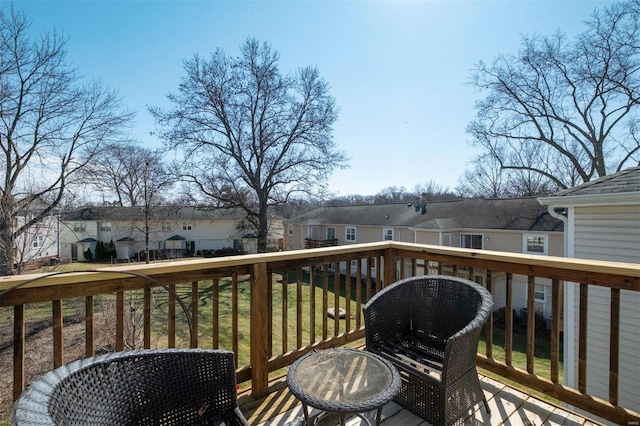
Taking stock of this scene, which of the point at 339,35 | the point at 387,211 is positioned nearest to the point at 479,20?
the point at 339,35

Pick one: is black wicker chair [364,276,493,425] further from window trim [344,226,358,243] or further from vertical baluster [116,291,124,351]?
window trim [344,226,358,243]

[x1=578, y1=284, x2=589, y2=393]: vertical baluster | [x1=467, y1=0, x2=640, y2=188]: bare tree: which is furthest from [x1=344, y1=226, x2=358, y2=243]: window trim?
[x1=578, y1=284, x2=589, y2=393]: vertical baluster

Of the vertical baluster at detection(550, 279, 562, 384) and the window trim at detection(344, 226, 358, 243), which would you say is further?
the window trim at detection(344, 226, 358, 243)

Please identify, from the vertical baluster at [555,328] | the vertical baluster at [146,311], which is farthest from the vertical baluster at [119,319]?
the vertical baluster at [555,328]

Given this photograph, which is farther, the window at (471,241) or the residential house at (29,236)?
the window at (471,241)

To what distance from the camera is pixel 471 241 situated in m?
14.5

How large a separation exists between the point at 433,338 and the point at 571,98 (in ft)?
58.4

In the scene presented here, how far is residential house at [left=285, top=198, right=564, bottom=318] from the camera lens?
12.1 metres

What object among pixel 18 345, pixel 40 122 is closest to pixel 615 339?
pixel 18 345

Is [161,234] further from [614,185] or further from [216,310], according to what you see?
[614,185]

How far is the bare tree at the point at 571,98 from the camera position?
40.0ft

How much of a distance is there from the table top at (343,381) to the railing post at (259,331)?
698mm

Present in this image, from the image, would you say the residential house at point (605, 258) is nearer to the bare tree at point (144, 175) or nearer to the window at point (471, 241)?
the window at point (471, 241)

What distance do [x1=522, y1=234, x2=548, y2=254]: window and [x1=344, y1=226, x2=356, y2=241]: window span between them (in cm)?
968
